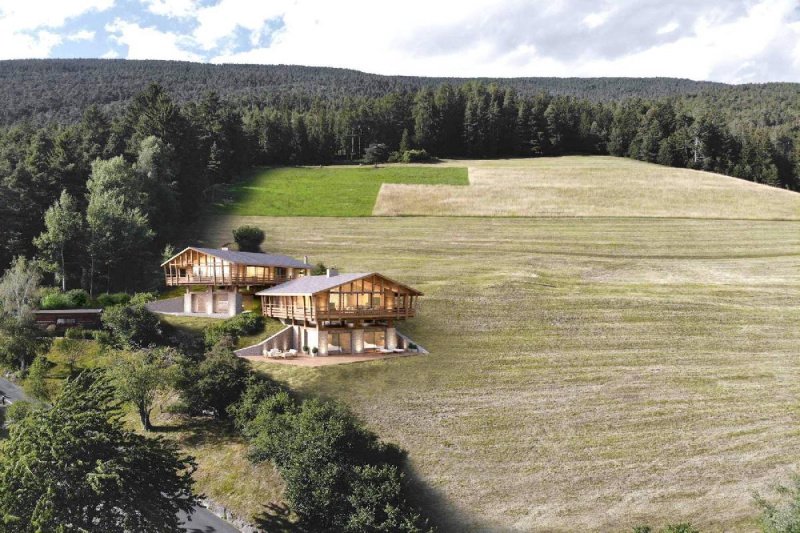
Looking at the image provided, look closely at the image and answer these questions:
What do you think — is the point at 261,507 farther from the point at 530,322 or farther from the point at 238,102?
the point at 238,102

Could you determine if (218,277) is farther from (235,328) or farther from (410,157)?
(410,157)

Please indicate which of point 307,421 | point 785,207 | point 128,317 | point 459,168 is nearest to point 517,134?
point 459,168

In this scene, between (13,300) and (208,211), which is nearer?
(13,300)

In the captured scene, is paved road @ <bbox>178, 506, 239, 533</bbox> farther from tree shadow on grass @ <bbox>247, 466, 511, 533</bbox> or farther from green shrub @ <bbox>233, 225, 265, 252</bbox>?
green shrub @ <bbox>233, 225, 265, 252</bbox>

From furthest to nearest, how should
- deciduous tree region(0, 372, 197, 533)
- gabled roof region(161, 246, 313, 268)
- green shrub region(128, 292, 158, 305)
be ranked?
gabled roof region(161, 246, 313, 268), green shrub region(128, 292, 158, 305), deciduous tree region(0, 372, 197, 533)

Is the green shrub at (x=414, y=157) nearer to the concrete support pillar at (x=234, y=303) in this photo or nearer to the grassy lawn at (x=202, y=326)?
the concrete support pillar at (x=234, y=303)

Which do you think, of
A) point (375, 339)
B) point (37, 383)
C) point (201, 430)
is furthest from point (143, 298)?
point (375, 339)

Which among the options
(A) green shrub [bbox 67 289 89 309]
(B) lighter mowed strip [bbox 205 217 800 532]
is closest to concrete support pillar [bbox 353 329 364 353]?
(B) lighter mowed strip [bbox 205 217 800 532]
